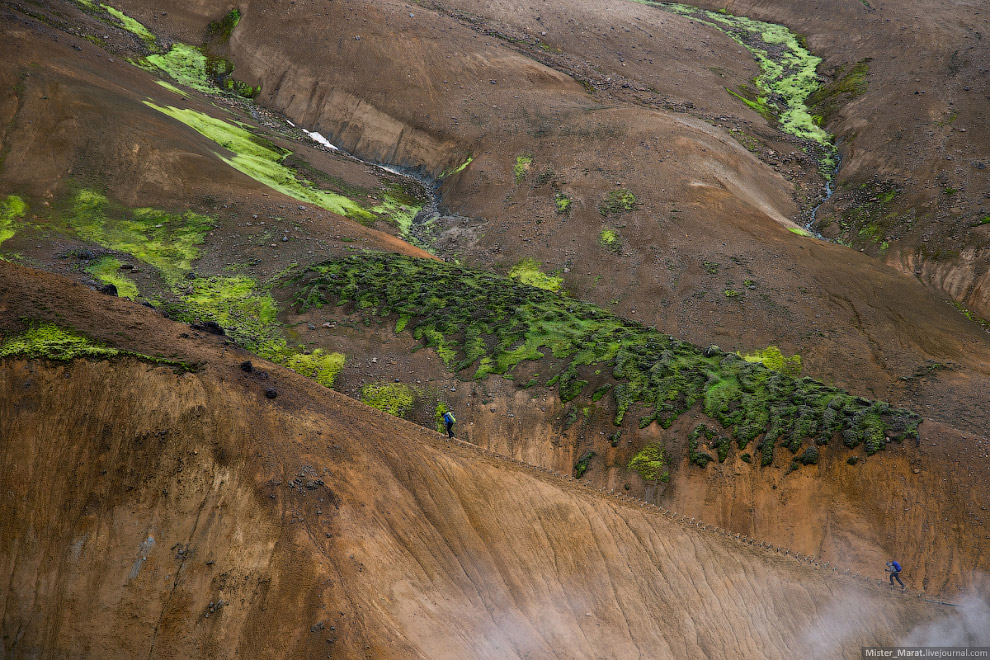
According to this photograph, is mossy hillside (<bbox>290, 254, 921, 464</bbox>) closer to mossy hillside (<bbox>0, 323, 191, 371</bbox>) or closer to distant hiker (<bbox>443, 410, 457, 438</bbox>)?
distant hiker (<bbox>443, 410, 457, 438</bbox>)

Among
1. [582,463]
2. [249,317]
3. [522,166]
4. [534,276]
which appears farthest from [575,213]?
[582,463]

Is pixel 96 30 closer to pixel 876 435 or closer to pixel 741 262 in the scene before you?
pixel 741 262

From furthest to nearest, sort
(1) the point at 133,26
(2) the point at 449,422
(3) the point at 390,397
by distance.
A: (1) the point at 133,26 < (3) the point at 390,397 < (2) the point at 449,422

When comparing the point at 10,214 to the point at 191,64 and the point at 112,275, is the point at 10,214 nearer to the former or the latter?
the point at 112,275

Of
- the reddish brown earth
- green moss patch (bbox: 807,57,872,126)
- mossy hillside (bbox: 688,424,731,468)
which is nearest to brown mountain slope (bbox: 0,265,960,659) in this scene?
the reddish brown earth

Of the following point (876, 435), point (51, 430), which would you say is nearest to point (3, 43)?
point (51, 430)

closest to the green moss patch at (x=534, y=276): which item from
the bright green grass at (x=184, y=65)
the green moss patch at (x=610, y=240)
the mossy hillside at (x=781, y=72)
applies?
the green moss patch at (x=610, y=240)
